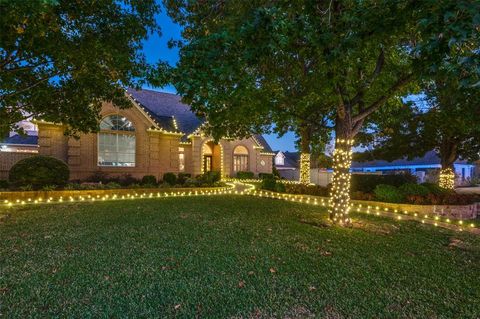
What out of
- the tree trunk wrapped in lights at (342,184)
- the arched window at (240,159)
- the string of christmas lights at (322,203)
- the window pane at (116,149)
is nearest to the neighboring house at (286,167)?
the arched window at (240,159)

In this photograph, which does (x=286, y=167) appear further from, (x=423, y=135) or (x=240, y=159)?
(x=423, y=135)

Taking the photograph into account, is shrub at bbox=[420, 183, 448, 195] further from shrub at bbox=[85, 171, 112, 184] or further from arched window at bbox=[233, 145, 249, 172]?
arched window at bbox=[233, 145, 249, 172]

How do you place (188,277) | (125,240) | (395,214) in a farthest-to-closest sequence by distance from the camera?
(395,214) < (125,240) < (188,277)

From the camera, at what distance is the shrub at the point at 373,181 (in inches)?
500

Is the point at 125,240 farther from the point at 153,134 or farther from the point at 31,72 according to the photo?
the point at 153,134

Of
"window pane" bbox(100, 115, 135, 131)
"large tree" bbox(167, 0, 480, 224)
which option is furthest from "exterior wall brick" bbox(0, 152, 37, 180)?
"large tree" bbox(167, 0, 480, 224)

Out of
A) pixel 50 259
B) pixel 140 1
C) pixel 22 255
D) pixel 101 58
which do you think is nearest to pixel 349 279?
pixel 50 259

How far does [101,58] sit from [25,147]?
62.6 ft

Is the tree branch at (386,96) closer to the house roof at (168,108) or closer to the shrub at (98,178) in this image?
the shrub at (98,178)

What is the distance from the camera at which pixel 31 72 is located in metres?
8.12

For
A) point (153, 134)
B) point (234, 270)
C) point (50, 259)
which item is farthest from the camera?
point (153, 134)

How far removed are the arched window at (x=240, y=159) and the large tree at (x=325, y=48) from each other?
59.2ft

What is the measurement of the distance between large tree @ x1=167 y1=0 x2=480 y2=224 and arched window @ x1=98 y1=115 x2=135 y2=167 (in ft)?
34.4

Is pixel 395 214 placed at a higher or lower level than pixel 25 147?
lower
